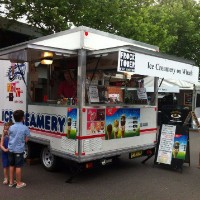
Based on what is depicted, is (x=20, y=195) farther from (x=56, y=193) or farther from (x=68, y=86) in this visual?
(x=68, y=86)

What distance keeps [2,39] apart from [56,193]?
45.4 ft

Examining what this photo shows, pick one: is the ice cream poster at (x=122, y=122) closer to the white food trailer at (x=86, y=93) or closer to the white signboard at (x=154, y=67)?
the white food trailer at (x=86, y=93)

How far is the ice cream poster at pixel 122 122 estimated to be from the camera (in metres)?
6.37

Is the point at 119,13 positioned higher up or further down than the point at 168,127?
higher up

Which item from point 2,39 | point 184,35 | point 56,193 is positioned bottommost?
point 56,193

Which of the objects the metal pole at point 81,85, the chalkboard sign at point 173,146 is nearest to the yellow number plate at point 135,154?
the chalkboard sign at point 173,146

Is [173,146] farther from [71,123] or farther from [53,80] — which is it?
[53,80]

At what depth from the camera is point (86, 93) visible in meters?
6.21

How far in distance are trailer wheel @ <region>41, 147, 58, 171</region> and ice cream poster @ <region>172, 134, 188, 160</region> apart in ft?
9.18

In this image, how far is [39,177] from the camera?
6.42m

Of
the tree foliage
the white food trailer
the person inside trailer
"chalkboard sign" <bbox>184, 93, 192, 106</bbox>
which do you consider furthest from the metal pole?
"chalkboard sign" <bbox>184, 93, 192, 106</bbox>

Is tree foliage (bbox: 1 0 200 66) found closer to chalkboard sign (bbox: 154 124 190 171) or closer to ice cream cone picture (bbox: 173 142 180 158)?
chalkboard sign (bbox: 154 124 190 171)

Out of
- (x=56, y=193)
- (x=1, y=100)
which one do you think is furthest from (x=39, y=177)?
(x=1, y=100)

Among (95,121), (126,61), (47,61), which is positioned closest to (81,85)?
(95,121)
